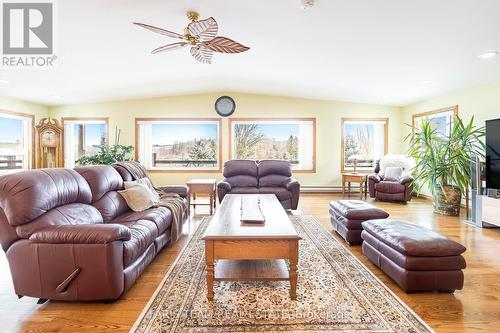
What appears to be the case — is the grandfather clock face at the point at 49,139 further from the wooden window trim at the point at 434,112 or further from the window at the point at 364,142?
the wooden window trim at the point at 434,112

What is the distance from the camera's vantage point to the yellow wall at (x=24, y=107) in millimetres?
5906

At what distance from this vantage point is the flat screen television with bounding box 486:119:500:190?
3856mm

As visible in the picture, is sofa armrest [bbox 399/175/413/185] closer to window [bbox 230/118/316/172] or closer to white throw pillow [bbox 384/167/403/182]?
white throw pillow [bbox 384/167/403/182]

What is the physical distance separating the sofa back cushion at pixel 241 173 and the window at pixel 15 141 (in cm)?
514

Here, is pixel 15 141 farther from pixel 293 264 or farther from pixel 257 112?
pixel 293 264

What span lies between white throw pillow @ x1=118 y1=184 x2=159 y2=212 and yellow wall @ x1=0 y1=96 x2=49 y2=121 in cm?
487

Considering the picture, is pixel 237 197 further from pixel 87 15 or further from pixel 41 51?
pixel 41 51

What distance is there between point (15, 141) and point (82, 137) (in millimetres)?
1406

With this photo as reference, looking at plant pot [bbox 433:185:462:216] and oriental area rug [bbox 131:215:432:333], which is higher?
plant pot [bbox 433:185:462:216]

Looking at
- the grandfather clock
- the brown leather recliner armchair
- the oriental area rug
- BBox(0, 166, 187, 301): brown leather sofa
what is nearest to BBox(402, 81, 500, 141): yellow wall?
the brown leather recliner armchair

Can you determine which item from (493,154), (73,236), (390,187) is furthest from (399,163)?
(73,236)

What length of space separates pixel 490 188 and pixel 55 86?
807cm

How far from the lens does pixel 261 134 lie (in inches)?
287

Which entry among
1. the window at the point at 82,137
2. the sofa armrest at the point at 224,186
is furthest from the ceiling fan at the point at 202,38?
the window at the point at 82,137
